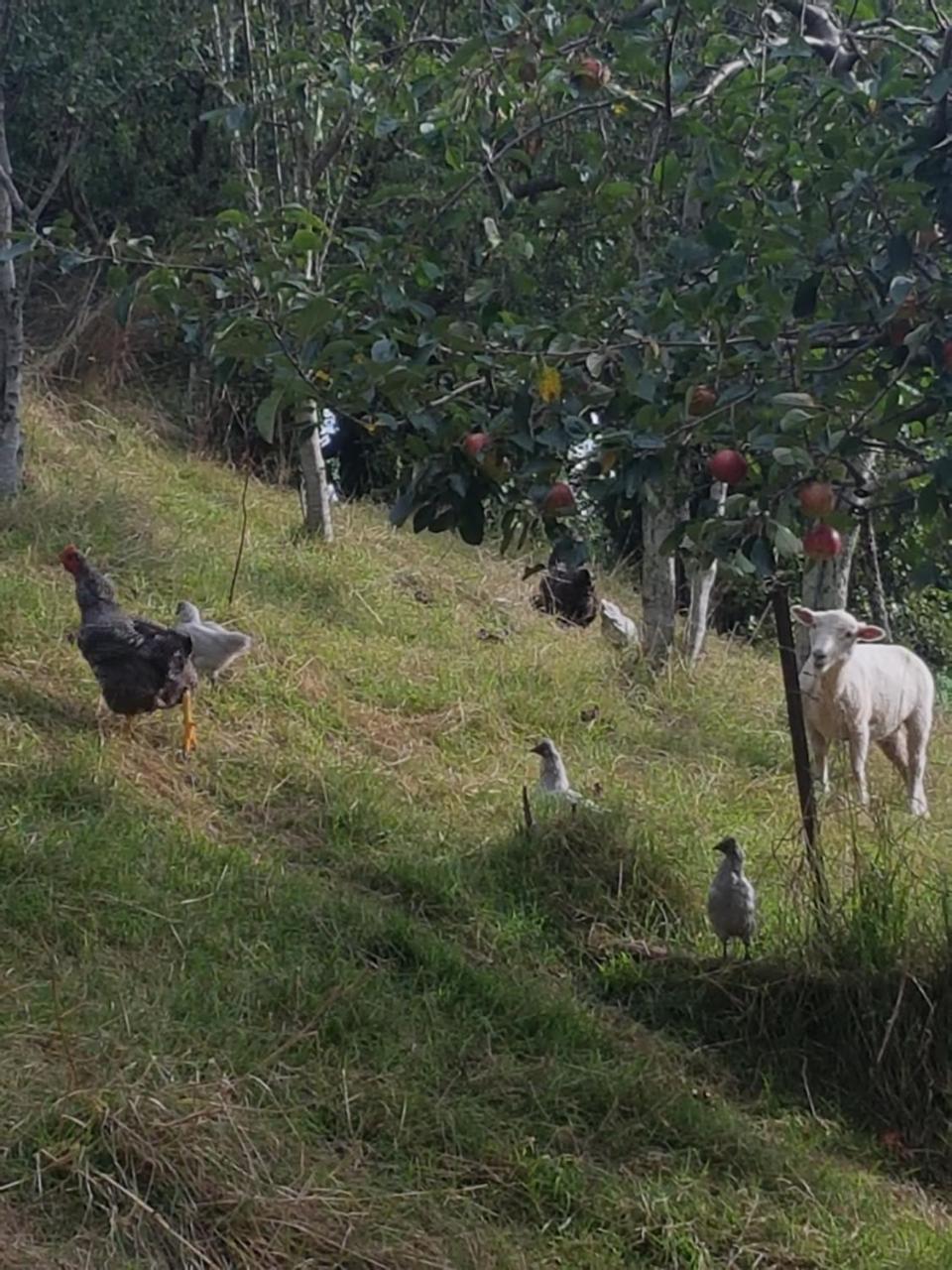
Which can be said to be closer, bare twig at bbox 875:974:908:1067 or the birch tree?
bare twig at bbox 875:974:908:1067

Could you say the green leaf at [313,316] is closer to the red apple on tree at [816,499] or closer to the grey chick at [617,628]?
the red apple on tree at [816,499]

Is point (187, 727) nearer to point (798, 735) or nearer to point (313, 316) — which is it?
point (798, 735)

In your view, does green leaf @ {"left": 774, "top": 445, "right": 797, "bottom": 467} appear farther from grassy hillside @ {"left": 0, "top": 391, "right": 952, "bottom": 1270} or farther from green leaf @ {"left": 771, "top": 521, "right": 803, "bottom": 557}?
grassy hillside @ {"left": 0, "top": 391, "right": 952, "bottom": 1270}

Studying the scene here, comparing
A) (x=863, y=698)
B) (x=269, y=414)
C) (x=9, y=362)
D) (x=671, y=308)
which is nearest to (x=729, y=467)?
(x=671, y=308)

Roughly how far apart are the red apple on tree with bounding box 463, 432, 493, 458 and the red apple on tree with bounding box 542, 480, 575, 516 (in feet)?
0.69

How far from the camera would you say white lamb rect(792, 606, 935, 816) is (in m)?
6.85

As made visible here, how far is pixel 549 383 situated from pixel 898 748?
15.4 ft

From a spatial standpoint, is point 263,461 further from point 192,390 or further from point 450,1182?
point 450,1182

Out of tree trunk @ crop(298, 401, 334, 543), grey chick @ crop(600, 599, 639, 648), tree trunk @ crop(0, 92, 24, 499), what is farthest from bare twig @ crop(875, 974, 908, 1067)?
tree trunk @ crop(298, 401, 334, 543)

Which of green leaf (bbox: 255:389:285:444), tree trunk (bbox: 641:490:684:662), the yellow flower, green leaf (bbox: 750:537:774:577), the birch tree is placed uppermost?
the birch tree

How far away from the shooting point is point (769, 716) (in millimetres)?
8164

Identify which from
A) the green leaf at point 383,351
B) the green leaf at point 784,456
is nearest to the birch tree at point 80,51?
the green leaf at point 383,351

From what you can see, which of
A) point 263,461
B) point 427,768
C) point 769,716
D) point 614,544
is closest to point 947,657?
point 614,544

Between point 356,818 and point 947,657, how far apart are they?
8.12 m
